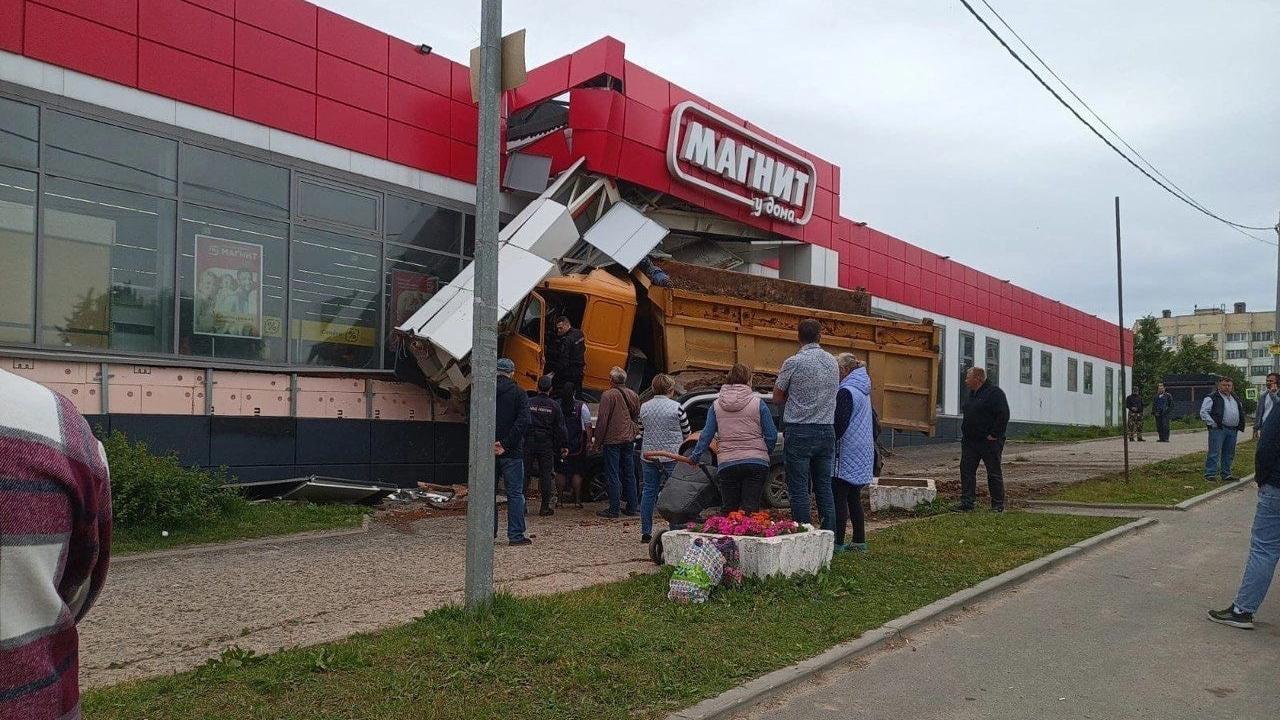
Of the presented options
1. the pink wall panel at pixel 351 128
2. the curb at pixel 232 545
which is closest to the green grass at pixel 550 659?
the curb at pixel 232 545

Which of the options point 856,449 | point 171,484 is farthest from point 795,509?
point 171,484

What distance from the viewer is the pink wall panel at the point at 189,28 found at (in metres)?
11.3

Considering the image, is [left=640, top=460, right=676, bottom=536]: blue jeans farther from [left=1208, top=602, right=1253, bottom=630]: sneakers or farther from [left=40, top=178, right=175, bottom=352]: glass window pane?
[left=40, top=178, right=175, bottom=352]: glass window pane

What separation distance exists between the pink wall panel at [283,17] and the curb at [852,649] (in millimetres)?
10841

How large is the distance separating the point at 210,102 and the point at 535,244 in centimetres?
446

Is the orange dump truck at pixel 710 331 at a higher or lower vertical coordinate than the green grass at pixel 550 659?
higher

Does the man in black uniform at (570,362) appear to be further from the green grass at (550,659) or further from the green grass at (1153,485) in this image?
the green grass at (1153,485)

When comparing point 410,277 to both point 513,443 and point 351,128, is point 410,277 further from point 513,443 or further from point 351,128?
point 513,443

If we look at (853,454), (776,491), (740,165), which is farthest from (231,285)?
(740,165)

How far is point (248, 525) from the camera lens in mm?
10070

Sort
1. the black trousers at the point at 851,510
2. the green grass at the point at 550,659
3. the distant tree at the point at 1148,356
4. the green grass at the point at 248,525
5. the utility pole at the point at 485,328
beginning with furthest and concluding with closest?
the distant tree at the point at 1148,356
the green grass at the point at 248,525
the black trousers at the point at 851,510
the utility pole at the point at 485,328
the green grass at the point at 550,659

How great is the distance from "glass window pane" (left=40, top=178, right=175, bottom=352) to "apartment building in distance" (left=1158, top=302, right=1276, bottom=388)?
402 ft

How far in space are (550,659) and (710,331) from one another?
9.81m

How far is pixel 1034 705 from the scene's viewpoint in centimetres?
485
